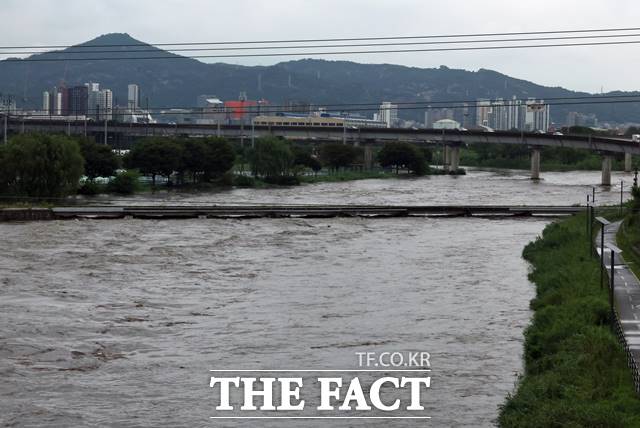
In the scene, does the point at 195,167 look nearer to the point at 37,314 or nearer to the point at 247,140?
the point at 247,140

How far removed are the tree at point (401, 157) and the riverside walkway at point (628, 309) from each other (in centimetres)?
6648

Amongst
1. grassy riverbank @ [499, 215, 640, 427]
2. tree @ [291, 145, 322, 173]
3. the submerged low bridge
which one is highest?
the submerged low bridge

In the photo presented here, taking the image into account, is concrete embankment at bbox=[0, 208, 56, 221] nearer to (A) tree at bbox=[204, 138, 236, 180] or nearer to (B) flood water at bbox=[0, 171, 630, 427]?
(B) flood water at bbox=[0, 171, 630, 427]

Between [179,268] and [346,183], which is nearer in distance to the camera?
[179,268]

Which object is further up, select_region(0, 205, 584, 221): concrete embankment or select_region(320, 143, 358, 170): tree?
select_region(320, 143, 358, 170): tree

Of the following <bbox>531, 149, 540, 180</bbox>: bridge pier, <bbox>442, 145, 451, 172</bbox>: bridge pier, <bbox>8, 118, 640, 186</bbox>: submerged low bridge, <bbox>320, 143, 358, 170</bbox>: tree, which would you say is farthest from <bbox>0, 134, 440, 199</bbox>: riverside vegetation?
<bbox>531, 149, 540, 180</bbox>: bridge pier

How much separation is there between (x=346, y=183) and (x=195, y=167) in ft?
43.2

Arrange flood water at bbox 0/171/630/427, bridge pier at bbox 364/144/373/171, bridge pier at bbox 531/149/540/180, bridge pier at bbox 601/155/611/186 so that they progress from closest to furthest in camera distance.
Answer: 1. flood water at bbox 0/171/630/427
2. bridge pier at bbox 601/155/611/186
3. bridge pier at bbox 531/149/540/180
4. bridge pier at bbox 364/144/373/171

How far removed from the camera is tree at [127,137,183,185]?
233 ft

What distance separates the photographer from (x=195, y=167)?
73.8m

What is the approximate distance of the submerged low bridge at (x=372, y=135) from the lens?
83938 mm

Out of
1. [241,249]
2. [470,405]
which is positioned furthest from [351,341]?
[241,249]

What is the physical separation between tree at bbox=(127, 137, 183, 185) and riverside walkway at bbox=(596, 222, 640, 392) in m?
46.5

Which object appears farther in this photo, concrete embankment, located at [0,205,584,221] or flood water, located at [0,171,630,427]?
concrete embankment, located at [0,205,584,221]
